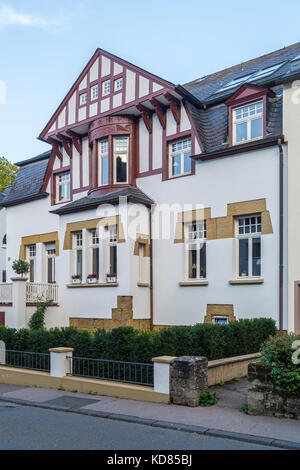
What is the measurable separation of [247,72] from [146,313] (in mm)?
10742

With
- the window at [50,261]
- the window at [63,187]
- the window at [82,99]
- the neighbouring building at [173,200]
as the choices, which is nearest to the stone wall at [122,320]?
the neighbouring building at [173,200]

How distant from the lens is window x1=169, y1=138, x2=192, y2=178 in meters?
18.3

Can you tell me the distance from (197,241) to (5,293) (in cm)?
819

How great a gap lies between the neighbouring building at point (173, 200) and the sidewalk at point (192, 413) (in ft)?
18.1

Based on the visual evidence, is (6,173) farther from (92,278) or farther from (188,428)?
(188,428)

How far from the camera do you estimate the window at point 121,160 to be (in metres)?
19.7

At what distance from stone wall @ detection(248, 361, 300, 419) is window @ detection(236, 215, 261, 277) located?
7.72 metres

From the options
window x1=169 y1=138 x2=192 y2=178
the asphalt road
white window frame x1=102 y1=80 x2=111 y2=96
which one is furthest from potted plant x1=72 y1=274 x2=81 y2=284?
the asphalt road

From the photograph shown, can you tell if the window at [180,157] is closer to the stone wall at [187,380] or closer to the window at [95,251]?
the window at [95,251]

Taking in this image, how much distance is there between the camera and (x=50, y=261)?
2300cm

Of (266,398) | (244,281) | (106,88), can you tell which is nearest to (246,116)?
(244,281)

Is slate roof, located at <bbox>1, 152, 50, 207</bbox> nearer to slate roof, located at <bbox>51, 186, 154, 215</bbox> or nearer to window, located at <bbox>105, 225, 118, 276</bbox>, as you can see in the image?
slate roof, located at <bbox>51, 186, 154, 215</bbox>
